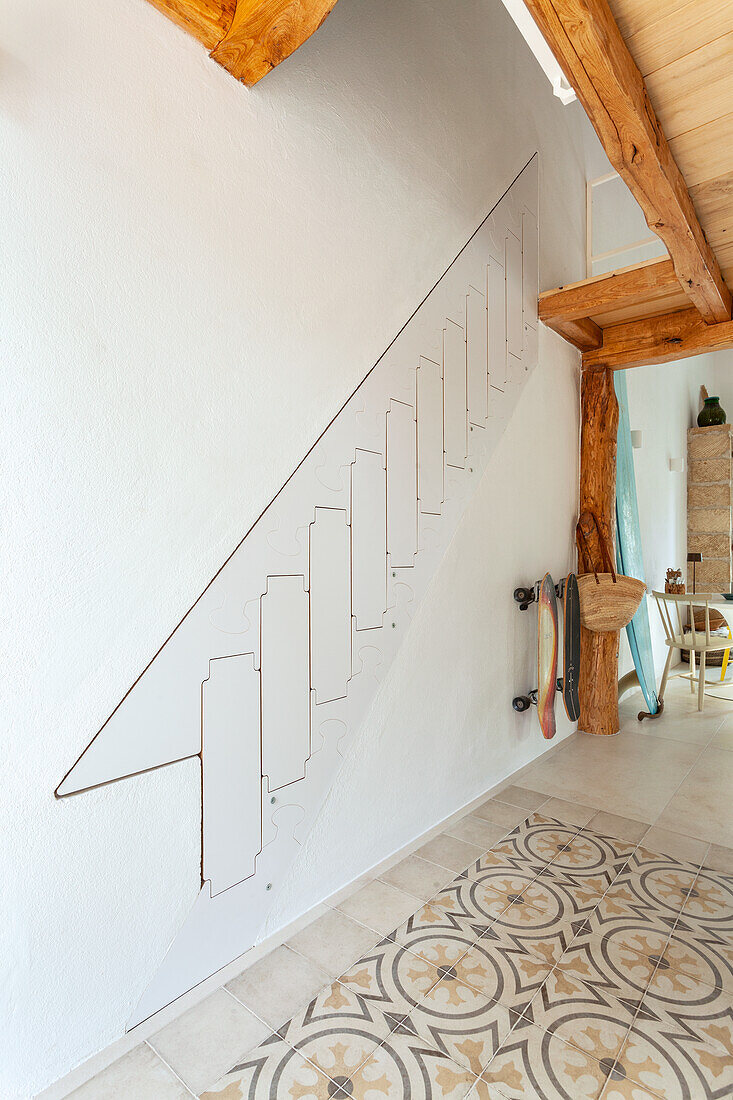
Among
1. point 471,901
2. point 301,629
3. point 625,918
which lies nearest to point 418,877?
point 471,901

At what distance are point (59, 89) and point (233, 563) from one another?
3.50 feet

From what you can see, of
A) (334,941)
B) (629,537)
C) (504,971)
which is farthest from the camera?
(629,537)

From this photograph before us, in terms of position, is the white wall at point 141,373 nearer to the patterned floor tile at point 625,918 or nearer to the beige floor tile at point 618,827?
the patterned floor tile at point 625,918

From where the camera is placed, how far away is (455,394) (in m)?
2.44

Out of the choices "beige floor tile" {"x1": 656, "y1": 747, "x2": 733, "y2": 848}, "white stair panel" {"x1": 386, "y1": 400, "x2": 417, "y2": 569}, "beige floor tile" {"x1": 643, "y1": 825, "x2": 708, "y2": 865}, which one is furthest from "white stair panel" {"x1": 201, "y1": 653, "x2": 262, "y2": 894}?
"beige floor tile" {"x1": 656, "y1": 747, "x2": 733, "y2": 848}

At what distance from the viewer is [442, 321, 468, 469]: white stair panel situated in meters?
2.37

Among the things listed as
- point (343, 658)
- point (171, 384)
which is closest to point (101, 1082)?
point (343, 658)

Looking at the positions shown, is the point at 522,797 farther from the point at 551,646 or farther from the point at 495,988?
the point at 495,988

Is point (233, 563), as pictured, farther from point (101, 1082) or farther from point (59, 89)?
point (101, 1082)

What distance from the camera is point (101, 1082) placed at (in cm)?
128

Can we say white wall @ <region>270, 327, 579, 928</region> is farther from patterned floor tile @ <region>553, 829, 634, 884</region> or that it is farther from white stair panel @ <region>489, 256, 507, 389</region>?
patterned floor tile @ <region>553, 829, 634, 884</region>

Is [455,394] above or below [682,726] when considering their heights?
above

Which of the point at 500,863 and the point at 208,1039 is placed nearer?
the point at 208,1039

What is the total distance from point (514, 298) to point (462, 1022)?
2.84 meters
